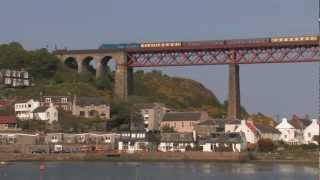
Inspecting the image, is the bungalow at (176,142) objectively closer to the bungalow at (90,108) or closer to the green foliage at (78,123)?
the green foliage at (78,123)

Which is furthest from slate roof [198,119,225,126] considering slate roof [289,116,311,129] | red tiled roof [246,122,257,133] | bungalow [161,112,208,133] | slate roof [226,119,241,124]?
slate roof [289,116,311,129]

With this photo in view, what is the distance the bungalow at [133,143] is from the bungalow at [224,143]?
271 inches

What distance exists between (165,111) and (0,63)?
2724 centimetres

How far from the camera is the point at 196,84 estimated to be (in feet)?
571

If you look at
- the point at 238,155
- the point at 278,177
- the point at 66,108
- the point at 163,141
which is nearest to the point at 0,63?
the point at 66,108

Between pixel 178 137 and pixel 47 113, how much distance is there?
64.5 ft

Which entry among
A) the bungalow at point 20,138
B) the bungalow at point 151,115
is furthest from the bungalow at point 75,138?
the bungalow at point 151,115

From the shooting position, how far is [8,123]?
375ft

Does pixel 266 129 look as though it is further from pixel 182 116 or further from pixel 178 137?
pixel 178 137

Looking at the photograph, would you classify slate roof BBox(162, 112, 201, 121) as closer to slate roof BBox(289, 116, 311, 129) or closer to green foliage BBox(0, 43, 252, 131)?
green foliage BBox(0, 43, 252, 131)

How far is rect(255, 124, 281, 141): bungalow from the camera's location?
4514 inches

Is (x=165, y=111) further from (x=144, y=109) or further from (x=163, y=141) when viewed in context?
(x=163, y=141)

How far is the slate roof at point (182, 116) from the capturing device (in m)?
120

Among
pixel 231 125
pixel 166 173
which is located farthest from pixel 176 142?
pixel 166 173
